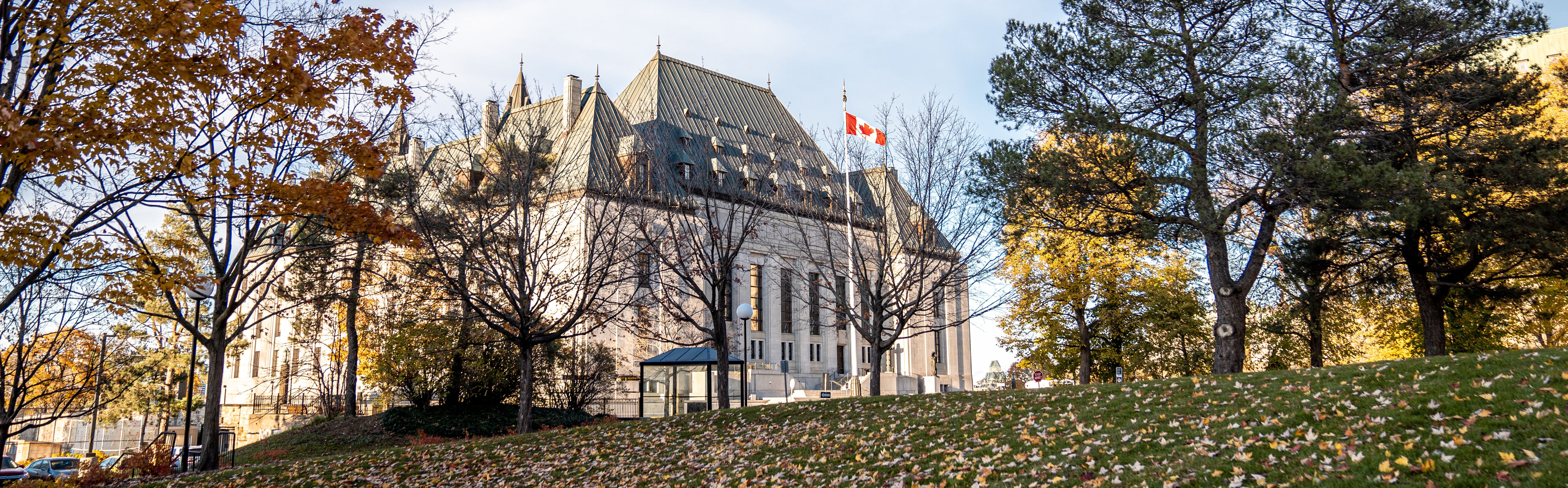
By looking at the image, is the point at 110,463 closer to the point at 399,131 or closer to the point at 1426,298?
the point at 399,131

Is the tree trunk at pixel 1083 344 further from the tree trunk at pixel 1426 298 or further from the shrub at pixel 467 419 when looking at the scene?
the shrub at pixel 467 419

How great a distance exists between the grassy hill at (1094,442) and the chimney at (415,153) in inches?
301

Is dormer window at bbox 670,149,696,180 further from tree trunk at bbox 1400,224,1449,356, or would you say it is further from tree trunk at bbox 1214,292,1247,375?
tree trunk at bbox 1400,224,1449,356

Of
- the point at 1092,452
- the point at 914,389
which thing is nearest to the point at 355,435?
the point at 1092,452

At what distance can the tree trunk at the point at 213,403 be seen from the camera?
18.5 metres

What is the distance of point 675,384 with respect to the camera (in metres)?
27.4

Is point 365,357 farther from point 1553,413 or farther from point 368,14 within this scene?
point 1553,413

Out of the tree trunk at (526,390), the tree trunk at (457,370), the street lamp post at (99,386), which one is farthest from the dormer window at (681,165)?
the street lamp post at (99,386)

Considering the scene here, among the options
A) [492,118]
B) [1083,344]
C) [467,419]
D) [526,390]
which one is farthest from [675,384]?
[1083,344]

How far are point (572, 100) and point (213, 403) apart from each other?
127ft

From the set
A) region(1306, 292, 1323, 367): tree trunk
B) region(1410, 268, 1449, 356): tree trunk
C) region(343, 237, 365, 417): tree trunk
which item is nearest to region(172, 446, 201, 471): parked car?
region(343, 237, 365, 417): tree trunk

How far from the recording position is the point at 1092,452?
10.8 m

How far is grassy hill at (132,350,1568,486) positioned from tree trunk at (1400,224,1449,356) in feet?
31.8

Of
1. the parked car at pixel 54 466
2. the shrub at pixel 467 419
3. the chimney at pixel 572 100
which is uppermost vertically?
the chimney at pixel 572 100
